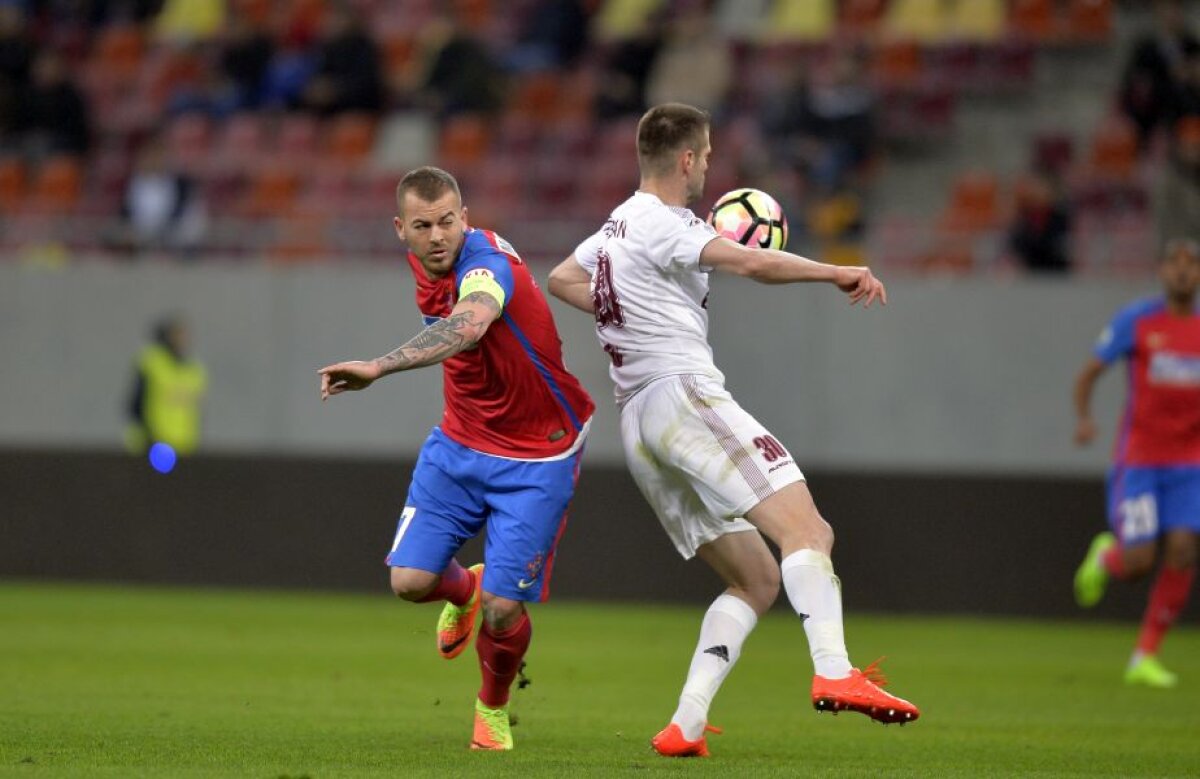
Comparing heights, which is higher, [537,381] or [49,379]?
[537,381]

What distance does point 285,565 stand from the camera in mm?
16766

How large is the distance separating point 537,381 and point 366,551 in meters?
9.14

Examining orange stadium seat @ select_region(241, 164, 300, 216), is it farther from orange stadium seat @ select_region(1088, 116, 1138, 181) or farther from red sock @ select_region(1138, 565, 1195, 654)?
red sock @ select_region(1138, 565, 1195, 654)

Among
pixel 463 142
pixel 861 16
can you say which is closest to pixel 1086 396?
pixel 861 16

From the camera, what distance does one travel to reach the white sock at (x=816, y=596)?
6.86 meters

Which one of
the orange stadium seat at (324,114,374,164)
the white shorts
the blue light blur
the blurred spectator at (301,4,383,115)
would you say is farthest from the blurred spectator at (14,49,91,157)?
the white shorts

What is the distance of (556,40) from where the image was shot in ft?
67.8

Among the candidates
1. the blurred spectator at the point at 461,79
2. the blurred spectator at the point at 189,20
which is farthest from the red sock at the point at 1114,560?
the blurred spectator at the point at 189,20

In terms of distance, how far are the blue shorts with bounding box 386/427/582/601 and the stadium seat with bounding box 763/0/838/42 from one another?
517 inches

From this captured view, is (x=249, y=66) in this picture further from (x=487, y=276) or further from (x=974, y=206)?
(x=487, y=276)

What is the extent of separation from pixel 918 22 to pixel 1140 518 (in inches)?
361

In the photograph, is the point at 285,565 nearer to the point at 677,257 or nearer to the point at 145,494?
the point at 145,494

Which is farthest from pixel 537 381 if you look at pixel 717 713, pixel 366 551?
pixel 366 551

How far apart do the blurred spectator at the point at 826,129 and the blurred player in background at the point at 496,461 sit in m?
10.9
